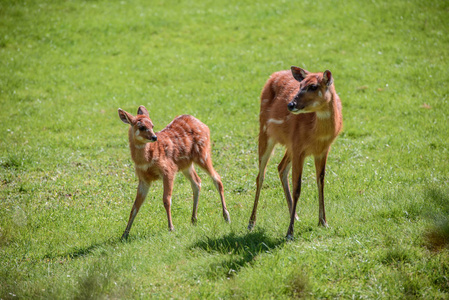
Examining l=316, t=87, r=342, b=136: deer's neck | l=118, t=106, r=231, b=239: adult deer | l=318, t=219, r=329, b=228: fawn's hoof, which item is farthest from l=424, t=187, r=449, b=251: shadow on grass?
l=118, t=106, r=231, b=239: adult deer

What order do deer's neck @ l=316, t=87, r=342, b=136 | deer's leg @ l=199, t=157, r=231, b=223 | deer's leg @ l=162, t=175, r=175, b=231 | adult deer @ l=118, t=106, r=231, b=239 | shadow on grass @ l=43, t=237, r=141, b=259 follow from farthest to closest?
deer's leg @ l=199, t=157, r=231, b=223 < adult deer @ l=118, t=106, r=231, b=239 < deer's leg @ l=162, t=175, r=175, b=231 < shadow on grass @ l=43, t=237, r=141, b=259 < deer's neck @ l=316, t=87, r=342, b=136

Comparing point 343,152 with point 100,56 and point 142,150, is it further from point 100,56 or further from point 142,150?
point 100,56

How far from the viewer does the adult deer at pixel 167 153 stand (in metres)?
7.84

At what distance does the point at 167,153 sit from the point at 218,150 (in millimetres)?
3203

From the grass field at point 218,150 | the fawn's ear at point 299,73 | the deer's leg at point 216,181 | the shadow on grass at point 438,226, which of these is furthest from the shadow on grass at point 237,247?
the fawn's ear at point 299,73

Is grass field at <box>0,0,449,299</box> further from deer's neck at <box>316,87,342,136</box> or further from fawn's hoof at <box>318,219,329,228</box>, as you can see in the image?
deer's neck at <box>316,87,342,136</box>

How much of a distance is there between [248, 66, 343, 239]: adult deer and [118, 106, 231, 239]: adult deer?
1.25 m

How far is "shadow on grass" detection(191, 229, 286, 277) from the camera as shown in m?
5.88

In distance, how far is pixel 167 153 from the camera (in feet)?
27.1

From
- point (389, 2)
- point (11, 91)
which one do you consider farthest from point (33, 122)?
point (389, 2)

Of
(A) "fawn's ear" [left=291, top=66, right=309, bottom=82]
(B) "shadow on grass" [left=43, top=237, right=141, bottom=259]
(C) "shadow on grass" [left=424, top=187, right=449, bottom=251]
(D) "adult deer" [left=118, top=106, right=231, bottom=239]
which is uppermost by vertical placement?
(A) "fawn's ear" [left=291, top=66, right=309, bottom=82]

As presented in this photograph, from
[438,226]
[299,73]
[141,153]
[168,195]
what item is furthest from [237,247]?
[299,73]

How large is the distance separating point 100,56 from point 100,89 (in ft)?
8.66

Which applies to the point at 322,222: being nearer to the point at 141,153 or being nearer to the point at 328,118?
the point at 328,118
